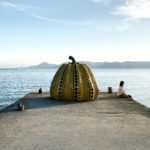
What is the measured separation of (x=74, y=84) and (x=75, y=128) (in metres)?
11.2

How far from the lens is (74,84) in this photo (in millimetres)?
27891

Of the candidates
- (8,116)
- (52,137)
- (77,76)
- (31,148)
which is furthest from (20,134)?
(77,76)

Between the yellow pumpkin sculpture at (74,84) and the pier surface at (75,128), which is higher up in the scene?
the yellow pumpkin sculpture at (74,84)

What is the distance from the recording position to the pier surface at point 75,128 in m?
13.7

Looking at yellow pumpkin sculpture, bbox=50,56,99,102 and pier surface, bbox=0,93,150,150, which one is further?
yellow pumpkin sculpture, bbox=50,56,99,102

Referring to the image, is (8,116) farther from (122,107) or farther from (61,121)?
(122,107)

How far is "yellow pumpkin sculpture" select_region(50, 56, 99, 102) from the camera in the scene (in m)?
27.9

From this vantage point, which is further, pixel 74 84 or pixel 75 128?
pixel 74 84

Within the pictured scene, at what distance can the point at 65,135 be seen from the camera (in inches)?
602

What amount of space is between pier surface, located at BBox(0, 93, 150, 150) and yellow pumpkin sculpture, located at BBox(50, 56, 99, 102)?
340cm

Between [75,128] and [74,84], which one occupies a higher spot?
[74,84]

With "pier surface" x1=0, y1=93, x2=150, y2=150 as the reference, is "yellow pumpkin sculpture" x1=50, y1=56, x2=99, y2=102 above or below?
above

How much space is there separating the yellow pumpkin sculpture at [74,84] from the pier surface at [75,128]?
340cm

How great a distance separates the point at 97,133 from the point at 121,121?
128 inches
